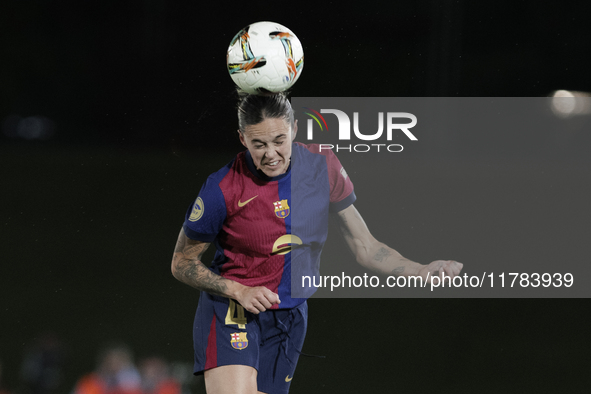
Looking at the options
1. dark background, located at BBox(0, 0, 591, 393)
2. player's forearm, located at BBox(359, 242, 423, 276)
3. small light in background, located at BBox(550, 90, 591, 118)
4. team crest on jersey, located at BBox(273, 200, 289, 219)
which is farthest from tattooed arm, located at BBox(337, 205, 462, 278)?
small light in background, located at BBox(550, 90, 591, 118)

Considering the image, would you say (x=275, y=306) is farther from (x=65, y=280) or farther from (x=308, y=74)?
(x=308, y=74)

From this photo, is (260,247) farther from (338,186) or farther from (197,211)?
(338,186)

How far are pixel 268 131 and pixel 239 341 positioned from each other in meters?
0.55

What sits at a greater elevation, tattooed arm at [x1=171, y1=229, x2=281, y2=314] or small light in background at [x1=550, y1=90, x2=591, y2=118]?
small light in background at [x1=550, y1=90, x2=591, y2=118]

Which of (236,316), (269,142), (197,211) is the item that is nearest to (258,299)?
(236,316)

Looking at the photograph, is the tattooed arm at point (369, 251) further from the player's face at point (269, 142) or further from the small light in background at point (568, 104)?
the small light in background at point (568, 104)

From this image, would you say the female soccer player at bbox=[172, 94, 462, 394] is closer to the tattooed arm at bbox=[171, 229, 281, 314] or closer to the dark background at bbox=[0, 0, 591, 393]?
the tattooed arm at bbox=[171, 229, 281, 314]

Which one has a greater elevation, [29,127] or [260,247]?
[29,127]

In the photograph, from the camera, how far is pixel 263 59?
1.63 m

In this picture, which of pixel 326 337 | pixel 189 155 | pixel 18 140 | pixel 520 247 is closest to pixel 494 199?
pixel 520 247

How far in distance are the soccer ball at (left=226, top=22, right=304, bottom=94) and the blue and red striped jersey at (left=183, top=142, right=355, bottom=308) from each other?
0.19 m

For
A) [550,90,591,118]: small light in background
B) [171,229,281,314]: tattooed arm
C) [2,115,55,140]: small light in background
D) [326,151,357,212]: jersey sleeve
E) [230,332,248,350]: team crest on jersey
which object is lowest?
[230,332,248,350]: team crest on jersey

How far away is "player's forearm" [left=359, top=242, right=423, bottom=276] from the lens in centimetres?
168

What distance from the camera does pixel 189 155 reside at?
4.84 m
